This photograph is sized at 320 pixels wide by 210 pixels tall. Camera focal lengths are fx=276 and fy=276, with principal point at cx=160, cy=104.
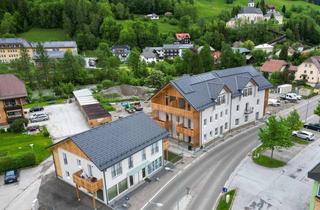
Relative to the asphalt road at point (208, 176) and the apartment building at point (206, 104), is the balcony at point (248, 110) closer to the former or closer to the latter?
the apartment building at point (206, 104)

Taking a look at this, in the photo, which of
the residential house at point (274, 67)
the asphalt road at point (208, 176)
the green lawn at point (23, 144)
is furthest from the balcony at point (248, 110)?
the residential house at point (274, 67)

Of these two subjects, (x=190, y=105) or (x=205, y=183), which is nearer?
(x=205, y=183)

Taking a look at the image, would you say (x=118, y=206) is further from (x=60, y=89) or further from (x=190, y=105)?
(x=60, y=89)

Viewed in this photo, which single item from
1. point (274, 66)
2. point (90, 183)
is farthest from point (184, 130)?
point (274, 66)

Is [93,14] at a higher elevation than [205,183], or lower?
higher

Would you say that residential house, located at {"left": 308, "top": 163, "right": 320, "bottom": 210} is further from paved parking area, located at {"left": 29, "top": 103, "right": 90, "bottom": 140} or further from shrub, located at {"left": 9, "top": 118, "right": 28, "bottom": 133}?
shrub, located at {"left": 9, "top": 118, "right": 28, "bottom": 133}

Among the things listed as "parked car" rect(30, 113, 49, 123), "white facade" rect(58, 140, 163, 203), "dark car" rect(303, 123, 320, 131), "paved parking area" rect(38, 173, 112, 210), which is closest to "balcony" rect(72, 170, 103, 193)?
"white facade" rect(58, 140, 163, 203)

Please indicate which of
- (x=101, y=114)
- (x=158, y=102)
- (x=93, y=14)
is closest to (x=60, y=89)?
(x=101, y=114)
